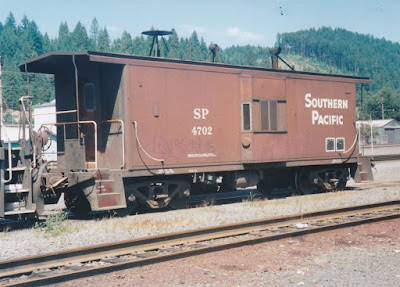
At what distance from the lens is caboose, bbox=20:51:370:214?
35.0 feet

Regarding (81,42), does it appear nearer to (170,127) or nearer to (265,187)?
(265,187)

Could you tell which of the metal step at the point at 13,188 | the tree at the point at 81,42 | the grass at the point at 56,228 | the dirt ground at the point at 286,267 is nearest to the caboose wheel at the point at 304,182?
the dirt ground at the point at 286,267

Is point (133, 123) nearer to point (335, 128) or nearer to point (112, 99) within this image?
point (112, 99)

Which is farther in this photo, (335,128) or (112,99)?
(335,128)

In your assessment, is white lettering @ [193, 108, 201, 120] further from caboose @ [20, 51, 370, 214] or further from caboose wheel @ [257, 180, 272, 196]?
caboose wheel @ [257, 180, 272, 196]

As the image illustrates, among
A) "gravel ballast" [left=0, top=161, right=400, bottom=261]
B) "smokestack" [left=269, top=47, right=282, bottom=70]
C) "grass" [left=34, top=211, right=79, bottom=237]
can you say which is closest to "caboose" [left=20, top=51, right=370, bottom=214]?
"gravel ballast" [left=0, top=161, right=400, bottom=261]

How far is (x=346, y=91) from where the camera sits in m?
15.4

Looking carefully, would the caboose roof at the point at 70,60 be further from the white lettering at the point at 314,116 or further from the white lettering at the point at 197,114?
the white lettering at the point at 314,116

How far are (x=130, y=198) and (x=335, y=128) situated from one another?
24.5 feet

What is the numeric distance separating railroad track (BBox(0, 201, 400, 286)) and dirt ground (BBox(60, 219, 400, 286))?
12 cm

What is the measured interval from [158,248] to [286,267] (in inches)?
82.2

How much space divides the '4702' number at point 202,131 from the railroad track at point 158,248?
3.59 metres

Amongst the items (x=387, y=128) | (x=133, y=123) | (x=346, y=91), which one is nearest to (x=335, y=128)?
(x=346, y=91)

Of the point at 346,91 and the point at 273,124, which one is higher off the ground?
the point at 346,91
